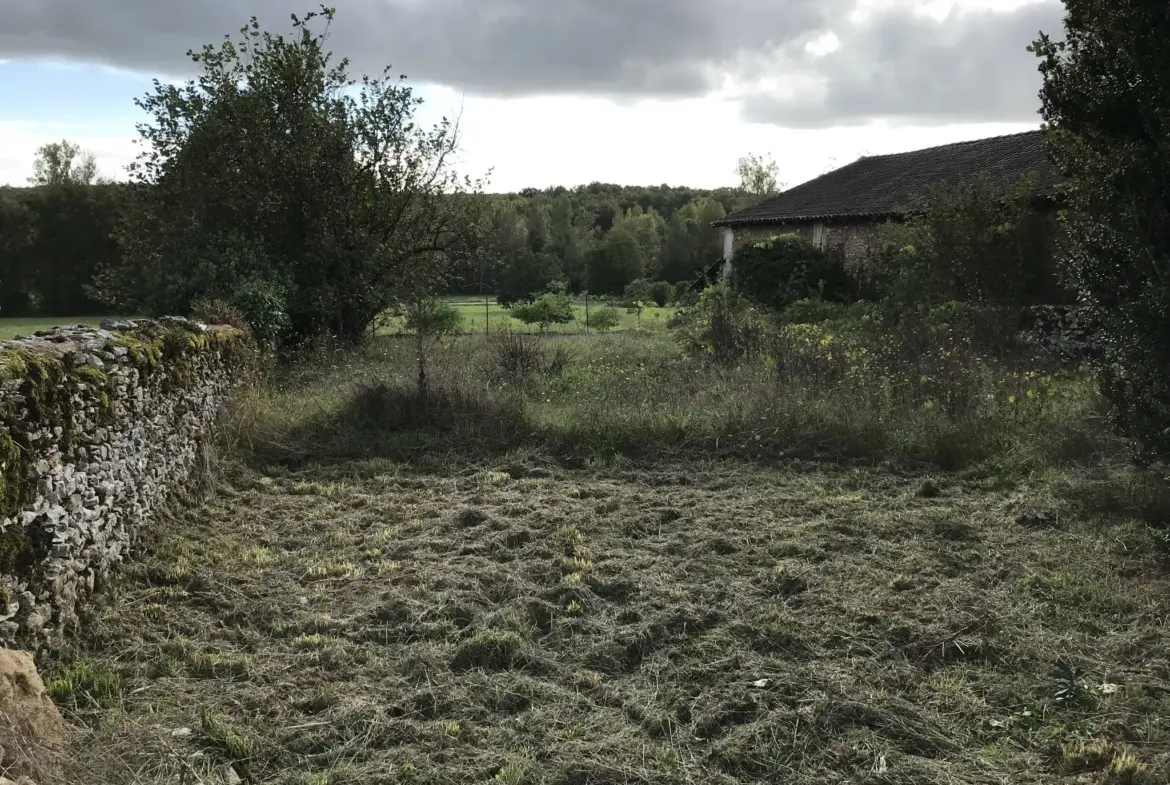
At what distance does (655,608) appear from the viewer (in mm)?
5082

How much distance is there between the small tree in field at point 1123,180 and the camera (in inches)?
225

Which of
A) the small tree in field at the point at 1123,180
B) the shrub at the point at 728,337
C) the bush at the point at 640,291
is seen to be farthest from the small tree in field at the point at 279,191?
the bush at the point at 640,291

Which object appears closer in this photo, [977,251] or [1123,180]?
[1123,180]

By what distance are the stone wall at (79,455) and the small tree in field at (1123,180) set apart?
22.6 ft

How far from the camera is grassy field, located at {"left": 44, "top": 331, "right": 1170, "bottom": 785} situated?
3.60 m

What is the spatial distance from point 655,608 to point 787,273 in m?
19.8

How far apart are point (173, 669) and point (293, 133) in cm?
1290

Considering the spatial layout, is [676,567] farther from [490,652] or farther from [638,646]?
[490,652]

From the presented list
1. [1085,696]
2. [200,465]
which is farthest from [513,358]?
[1085,696]

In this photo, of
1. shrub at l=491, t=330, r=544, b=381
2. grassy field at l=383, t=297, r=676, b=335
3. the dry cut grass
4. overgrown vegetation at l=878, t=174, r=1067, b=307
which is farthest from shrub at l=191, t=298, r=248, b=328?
overgrown vegetation at l=878, t=174, r=1067, b=307

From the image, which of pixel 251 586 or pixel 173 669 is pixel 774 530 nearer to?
pixel 251 586

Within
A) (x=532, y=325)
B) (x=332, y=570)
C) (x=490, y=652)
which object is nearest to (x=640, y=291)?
(x=532, y=325)

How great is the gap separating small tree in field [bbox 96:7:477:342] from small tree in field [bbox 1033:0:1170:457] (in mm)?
11531

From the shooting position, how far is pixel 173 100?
15430 millimetres
